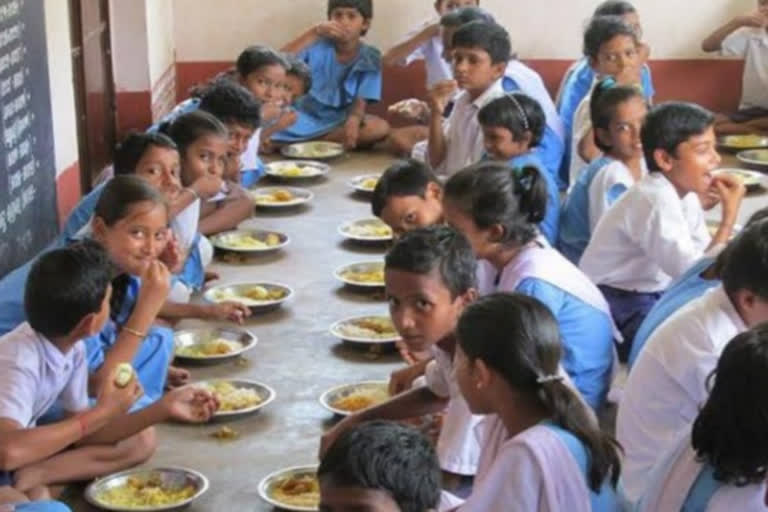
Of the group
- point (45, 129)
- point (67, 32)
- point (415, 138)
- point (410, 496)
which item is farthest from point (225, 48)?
point (410, 496)

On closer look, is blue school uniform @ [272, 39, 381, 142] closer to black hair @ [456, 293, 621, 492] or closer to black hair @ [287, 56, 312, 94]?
black hair @ [287, 56, 312, 94]

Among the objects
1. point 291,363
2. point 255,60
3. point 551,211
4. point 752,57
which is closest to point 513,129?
point 551,211

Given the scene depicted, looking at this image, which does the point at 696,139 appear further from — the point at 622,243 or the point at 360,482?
the point at 360,482

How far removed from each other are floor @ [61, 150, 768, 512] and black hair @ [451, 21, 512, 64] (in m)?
1.00

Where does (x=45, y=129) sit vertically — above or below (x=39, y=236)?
above

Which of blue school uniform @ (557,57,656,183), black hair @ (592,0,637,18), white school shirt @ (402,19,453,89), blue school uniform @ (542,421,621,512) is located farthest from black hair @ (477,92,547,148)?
white school shirt @ (402,19,453,89)

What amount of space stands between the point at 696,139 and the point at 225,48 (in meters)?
4.81

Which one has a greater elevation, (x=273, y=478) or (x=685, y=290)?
(x=685, y=290)

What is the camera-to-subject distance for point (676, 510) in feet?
8.70

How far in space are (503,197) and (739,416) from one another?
5.34 ft

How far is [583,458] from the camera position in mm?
2756

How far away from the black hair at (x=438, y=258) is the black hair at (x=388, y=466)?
0.94 m

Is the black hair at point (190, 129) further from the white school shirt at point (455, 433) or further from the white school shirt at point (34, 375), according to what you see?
the white school shirt at point (455, 433)

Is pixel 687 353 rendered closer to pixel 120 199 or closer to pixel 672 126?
pixel 672 126
